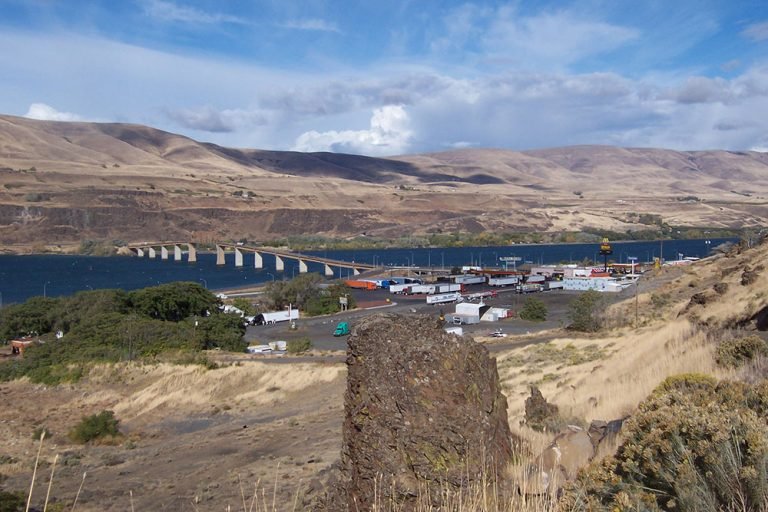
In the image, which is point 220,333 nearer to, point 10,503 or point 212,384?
point 212,384

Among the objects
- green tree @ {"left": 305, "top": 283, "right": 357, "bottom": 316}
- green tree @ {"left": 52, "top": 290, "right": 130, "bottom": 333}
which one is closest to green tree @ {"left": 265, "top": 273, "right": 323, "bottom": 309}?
green tree @ {"left": 305, "top": 283, "right": 357, "bottom": 316}

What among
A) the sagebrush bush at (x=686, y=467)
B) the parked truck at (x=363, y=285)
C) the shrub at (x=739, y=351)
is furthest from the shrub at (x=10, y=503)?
the parked truck at (x=363, y=285)

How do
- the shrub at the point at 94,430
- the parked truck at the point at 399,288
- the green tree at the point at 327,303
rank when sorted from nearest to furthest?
the shrub at the point at 94,430, the green tree at the point at 327,303, the parked truck at the point at 399,288

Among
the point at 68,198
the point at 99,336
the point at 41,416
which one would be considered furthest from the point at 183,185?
the point at 41,416

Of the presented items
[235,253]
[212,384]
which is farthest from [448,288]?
[235,253]

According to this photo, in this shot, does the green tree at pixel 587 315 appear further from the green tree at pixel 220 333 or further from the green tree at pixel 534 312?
the green tree at pixel 220 333

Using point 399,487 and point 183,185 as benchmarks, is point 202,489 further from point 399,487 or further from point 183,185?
point 183,185
